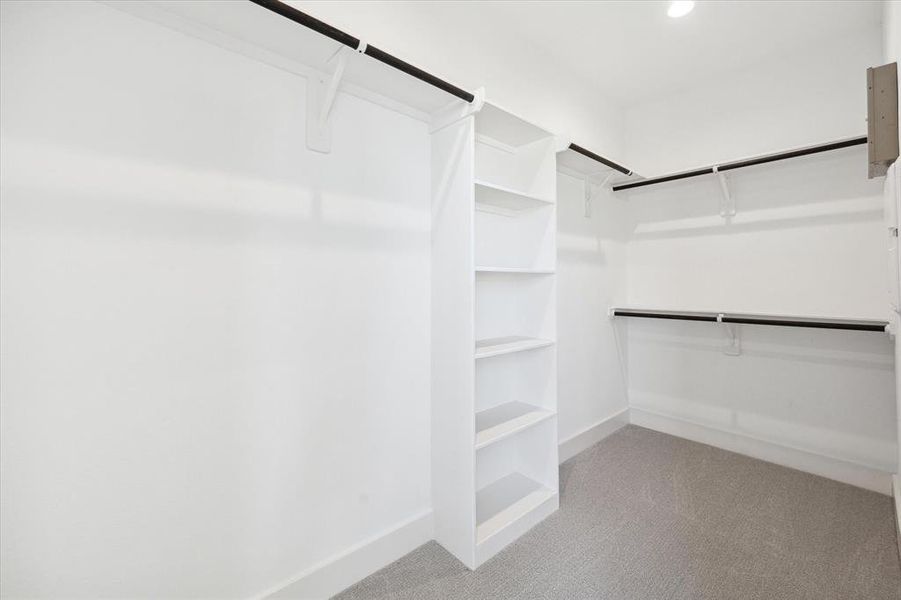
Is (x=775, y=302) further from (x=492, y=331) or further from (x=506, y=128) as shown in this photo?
(x=506, y=128)

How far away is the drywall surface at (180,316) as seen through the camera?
98 cm

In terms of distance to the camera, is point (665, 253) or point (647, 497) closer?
point (647, 497)

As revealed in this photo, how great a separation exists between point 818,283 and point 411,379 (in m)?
2.58

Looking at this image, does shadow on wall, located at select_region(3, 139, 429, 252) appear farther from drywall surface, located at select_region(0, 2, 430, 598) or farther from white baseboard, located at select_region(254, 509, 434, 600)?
white baseboard, located at select_region(254, 509, 434, 600)

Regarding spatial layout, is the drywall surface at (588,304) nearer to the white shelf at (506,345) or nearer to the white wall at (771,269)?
the white wall at (771,269)

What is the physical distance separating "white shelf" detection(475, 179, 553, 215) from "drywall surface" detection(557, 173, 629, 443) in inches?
22.8

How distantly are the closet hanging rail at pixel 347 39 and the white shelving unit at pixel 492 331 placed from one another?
23 cm

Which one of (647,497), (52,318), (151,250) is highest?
(151,250)

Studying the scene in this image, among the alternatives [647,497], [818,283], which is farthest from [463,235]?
[818,283]

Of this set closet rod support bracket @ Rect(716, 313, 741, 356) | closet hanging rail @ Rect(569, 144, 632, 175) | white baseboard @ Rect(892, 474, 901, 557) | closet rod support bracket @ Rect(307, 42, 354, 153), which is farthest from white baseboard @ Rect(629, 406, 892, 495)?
closet rod support bracket @ Rect(307, 42, 354, 153)

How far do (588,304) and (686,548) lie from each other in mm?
1530

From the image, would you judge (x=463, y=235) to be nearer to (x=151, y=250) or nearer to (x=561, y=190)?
(x=151, y=250)

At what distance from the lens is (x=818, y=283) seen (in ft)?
7.69

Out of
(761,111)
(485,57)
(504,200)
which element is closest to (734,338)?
(761,111)
